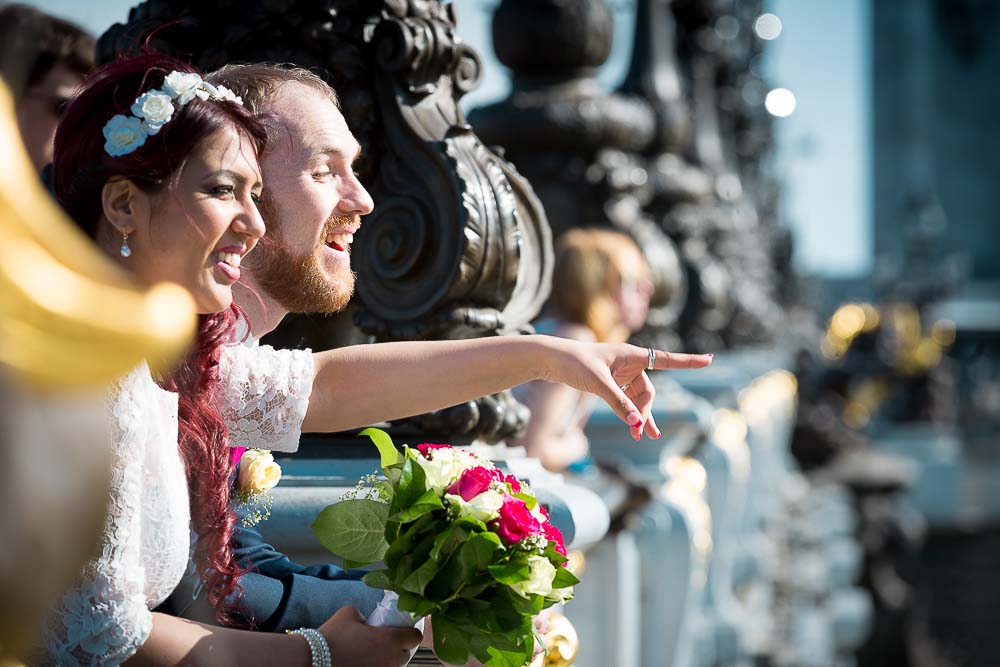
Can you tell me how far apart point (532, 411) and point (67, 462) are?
313 cm

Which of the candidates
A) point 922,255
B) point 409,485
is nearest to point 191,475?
point 409,485

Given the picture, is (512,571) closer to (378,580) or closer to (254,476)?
(378,580)

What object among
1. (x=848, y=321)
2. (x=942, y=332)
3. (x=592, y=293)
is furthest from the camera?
(x=848, y=321)

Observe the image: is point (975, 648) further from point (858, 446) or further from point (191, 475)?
point (191, 475)

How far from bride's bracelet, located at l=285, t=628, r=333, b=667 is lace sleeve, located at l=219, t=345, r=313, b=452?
37cm

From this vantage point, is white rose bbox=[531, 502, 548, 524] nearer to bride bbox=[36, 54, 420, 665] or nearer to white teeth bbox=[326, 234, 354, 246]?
bride bbox=[36, 54, 420, 665]

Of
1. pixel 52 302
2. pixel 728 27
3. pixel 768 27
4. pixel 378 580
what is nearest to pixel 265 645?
pixel 378 580

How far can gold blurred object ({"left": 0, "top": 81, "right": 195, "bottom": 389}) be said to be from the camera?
1.14 metres

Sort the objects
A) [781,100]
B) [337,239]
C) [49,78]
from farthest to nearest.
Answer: [781,100]
[49,78]
[337,239]


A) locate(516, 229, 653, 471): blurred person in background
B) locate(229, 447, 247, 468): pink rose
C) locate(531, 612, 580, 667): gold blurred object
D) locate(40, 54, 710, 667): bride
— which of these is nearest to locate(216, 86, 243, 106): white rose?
locate(40, 54, 710, 667): bride

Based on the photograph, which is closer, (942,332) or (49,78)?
(49,78)

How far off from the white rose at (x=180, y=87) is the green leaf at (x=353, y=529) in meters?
0.66

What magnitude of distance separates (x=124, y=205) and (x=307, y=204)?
0.41 metres

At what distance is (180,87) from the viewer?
6.47 feet
